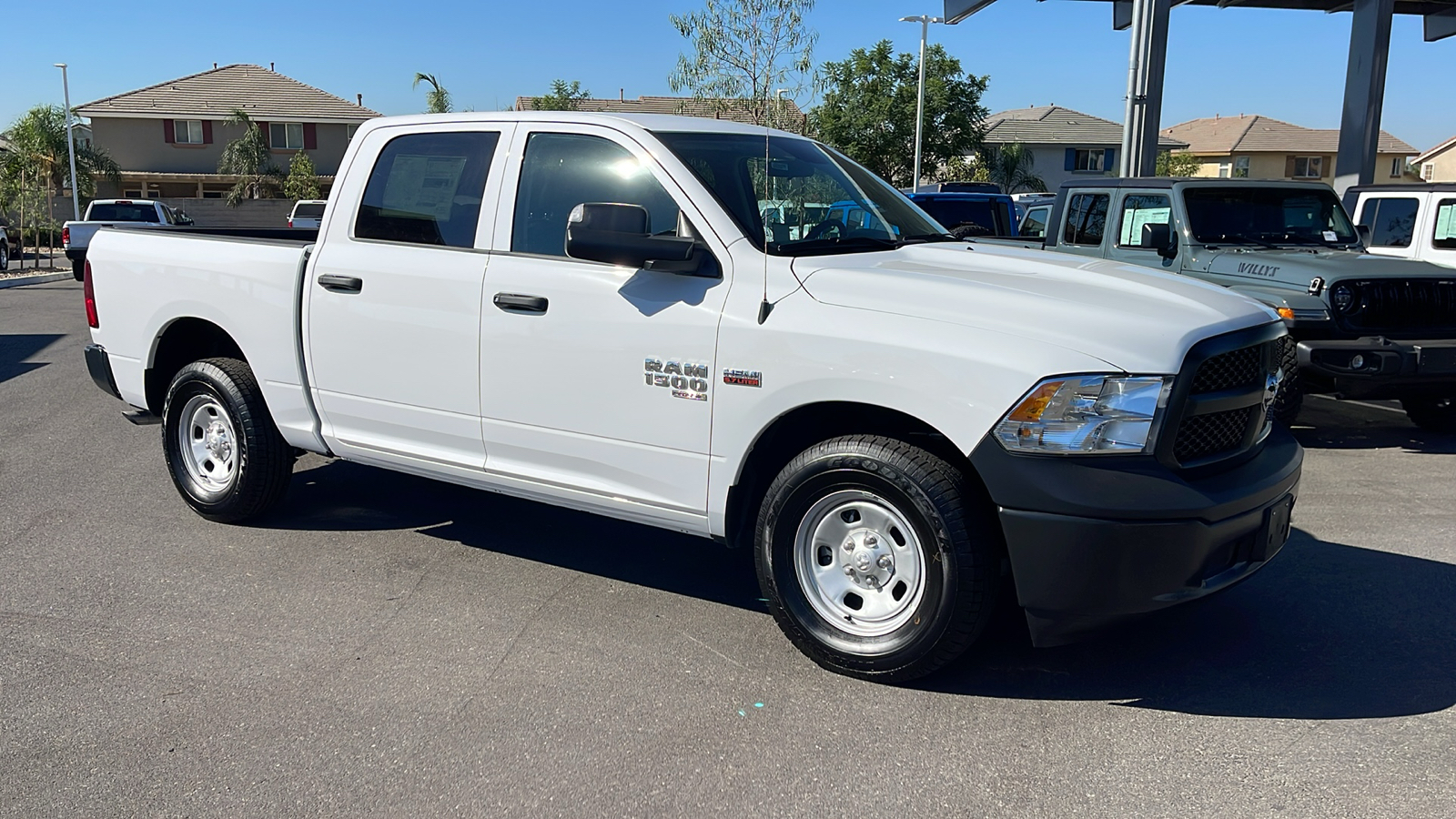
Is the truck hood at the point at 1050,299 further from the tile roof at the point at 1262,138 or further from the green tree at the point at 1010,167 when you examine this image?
the tile roof at the point at 1262,138

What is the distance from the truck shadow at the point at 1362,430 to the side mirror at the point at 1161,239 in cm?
164

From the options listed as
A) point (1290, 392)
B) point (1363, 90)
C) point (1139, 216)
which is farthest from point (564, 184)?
point (1363, 90)

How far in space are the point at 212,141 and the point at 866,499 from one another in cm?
5199

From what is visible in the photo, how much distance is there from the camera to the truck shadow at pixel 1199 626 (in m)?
4.00

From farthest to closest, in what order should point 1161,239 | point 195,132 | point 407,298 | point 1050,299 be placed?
point 195,132 < point 1161,239 < point 407,298 < point 1050,299

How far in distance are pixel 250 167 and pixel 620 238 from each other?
46905mm

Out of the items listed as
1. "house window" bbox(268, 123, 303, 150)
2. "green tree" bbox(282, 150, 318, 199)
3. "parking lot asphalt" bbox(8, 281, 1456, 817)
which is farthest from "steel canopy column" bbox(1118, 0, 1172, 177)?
"house window" bbox(268, 123, 303, 150)

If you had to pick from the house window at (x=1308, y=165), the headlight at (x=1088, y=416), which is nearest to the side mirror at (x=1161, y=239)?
the headlight at (x=1088, y=416)

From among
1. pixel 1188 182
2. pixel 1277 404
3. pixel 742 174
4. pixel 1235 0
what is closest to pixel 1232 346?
pixel 742 174

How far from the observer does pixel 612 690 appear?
13.1ft

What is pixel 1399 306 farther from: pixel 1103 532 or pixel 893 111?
pixel 893 111

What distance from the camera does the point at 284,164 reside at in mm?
49219

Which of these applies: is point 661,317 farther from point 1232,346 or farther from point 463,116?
point 1232,346

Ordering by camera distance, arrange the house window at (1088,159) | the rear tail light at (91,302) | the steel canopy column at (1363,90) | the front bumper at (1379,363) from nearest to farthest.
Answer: the rear tail light at (91,302) < the front bumper at (1379,363) < the steel canopy column at (1363,90) < the house window at (1088,159)
